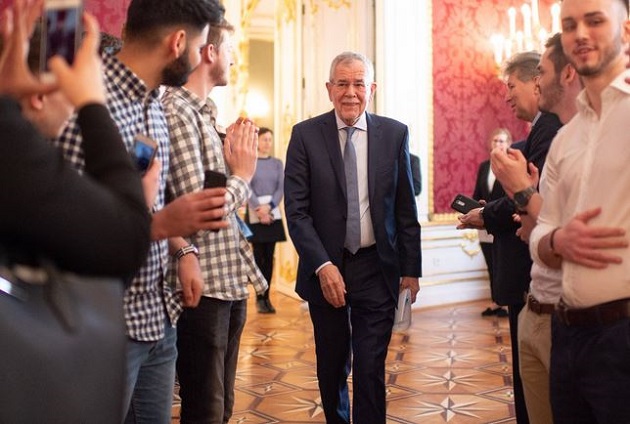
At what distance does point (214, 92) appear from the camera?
17.6ft

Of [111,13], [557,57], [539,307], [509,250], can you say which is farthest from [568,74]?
[111,13]

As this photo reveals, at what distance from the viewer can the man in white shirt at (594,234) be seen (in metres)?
1.50

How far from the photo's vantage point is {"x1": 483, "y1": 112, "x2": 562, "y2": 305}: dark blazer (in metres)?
2.48

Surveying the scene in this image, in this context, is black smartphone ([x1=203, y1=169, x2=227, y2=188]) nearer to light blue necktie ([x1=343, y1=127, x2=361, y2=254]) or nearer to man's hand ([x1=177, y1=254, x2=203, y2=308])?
man's hand ([x1=177, y1=254, x2=203, y2=308])

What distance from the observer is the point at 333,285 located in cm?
267

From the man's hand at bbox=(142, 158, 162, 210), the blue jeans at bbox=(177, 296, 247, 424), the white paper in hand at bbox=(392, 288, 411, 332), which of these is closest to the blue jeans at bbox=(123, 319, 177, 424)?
the blue jeans at bbox=(177, 296, 247, 424)

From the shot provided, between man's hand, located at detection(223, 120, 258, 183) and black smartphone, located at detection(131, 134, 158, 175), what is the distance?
0.37 metres

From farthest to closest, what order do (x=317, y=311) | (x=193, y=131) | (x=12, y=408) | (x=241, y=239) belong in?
(x=317, y=311) < (x=241, y=239) < (x=193, y=131) < (x=12, y=408)

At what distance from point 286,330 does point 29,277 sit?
4726 mm

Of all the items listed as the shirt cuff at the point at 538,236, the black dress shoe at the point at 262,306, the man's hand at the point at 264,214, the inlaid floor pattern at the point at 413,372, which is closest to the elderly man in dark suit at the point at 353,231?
the inlaid floor pattern at the point at 413,372

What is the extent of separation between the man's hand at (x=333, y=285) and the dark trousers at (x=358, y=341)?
10 cm

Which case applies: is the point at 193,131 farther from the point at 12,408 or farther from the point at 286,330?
the point at 286,330

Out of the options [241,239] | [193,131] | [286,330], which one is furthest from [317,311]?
[286,330]

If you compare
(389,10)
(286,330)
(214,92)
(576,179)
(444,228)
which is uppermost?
(389,10)
